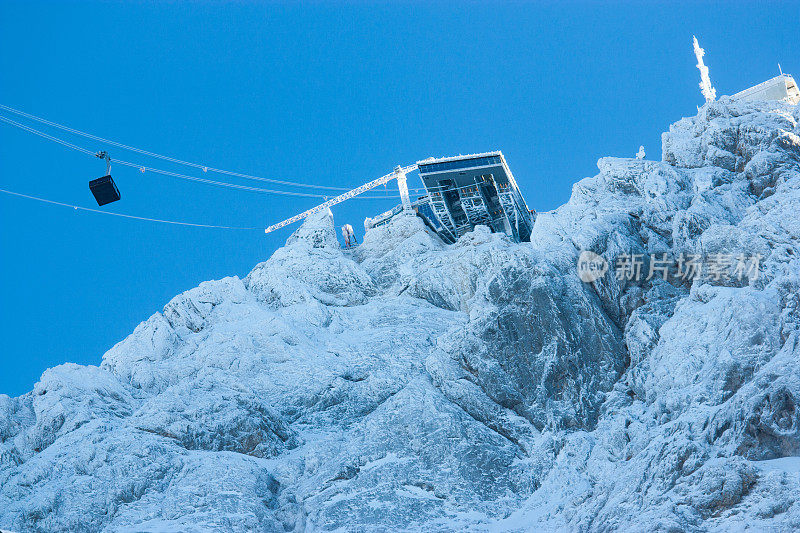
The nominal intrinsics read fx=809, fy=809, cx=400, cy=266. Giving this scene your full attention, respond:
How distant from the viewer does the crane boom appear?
568 ft

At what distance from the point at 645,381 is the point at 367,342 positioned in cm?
3008

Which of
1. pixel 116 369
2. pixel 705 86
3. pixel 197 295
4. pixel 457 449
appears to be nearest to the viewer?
pixel 457 449

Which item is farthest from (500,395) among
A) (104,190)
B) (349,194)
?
(349,194)

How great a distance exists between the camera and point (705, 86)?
12888cm

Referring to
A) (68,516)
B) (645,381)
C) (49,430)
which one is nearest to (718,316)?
(645,381)

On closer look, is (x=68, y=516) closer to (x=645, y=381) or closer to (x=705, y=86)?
(x=645, y=381)

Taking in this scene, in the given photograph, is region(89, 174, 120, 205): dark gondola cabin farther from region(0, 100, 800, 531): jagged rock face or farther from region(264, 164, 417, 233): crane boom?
region(264, 164, 417, 233): crane boom

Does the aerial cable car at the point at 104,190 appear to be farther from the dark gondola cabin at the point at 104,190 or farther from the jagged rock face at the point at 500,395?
the jagged rock face at the point at 500,395

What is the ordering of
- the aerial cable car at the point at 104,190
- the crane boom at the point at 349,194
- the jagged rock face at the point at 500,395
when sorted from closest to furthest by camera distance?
1. the jagged rock face at the point at 500,395
2. the aerial cable car at the point at 104,190
3. the crane boom at the point at 349,194

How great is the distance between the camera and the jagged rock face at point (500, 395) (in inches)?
2324

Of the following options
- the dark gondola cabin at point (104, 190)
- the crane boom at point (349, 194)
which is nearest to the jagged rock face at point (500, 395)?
the dark gondola cabin at point (104, 190)

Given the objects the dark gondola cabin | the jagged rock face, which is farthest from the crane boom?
the dark gondola cabin

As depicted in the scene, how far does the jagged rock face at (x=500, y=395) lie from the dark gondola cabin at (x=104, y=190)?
2144cm

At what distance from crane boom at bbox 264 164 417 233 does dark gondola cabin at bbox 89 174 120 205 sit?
346ft
